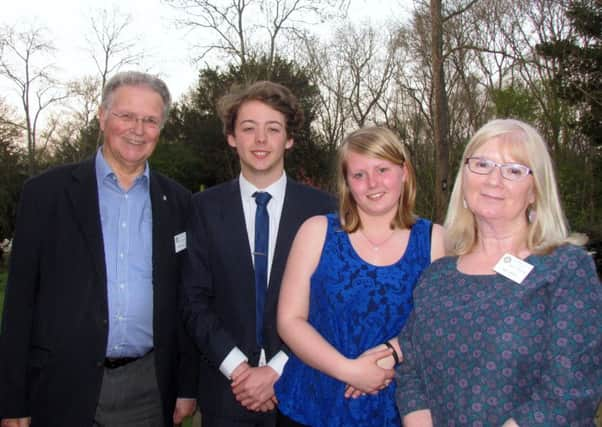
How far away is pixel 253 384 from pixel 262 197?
3.14ft

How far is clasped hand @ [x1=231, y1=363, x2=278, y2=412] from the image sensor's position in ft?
8.75

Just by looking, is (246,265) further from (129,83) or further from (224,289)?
(129,83)

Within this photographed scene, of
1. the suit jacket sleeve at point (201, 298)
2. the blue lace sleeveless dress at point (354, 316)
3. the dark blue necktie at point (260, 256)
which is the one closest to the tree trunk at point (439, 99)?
the dark blue necktie at point (260, 256)

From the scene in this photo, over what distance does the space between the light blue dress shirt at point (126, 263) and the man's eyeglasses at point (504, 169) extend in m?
1.79

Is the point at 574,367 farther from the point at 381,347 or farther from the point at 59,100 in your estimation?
the point at 59,100

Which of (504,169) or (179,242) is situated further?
(179,242)

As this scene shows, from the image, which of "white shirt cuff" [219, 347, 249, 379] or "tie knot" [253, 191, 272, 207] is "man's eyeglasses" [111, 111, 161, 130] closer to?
"tie knot" [253, 191, 272, 207]

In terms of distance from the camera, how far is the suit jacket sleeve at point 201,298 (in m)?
2.71

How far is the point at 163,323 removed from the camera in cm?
298

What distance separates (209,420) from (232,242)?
93 centimetres

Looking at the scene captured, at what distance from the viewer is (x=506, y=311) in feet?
6.22

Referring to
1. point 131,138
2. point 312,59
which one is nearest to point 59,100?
point 312,59

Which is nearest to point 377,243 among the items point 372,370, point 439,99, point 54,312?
point 372,370

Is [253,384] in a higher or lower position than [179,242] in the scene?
lower
